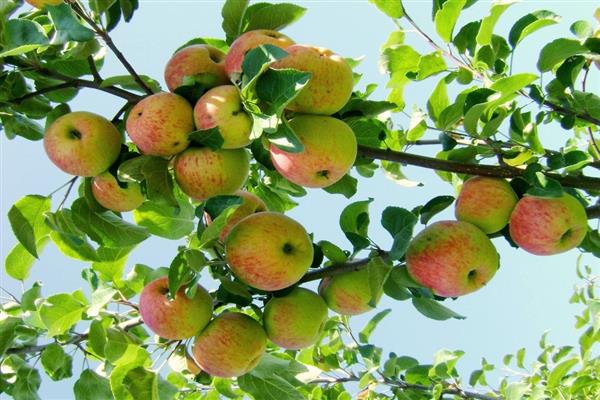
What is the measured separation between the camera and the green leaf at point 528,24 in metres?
2.00

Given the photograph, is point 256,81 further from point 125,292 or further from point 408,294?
point 125,292

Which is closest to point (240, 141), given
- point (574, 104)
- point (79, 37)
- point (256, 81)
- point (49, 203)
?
point (256, 81)

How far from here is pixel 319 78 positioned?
1725 mm

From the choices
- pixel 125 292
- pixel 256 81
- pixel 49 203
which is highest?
pixel 256 81

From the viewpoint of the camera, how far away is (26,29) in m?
1.81

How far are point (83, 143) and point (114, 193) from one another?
20 centimetres

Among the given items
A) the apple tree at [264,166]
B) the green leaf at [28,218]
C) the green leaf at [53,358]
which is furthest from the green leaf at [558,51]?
the green leaf at [53,358]

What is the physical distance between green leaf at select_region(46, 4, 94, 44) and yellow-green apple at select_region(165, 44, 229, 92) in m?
0.29

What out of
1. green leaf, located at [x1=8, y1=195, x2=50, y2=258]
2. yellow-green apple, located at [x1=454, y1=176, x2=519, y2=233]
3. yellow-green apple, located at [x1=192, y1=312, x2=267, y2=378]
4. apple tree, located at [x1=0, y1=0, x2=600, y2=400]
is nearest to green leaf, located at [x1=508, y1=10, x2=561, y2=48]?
apple tree, located at [x1=0, y1=0, x2=600, y2=400]

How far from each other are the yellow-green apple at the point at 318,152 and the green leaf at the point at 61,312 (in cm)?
105

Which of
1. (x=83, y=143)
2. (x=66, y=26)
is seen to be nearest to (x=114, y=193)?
(x=83, y=143)

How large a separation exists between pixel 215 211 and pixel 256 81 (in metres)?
0.36

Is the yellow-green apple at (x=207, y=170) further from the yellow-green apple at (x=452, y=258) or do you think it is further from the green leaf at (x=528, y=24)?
the green leaf at (x=528, y=24)

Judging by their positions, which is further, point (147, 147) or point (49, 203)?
point (49, 203)
